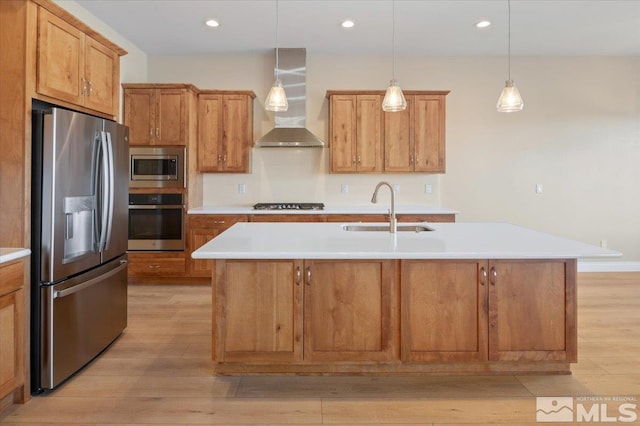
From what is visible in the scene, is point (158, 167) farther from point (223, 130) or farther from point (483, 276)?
point (483, 276)

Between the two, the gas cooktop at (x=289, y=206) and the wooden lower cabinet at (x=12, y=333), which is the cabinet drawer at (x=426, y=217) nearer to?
the gas cooktop at (x=289, y=206)

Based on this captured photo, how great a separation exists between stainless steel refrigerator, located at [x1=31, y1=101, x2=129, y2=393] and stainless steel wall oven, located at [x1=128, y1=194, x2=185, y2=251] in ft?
5.85

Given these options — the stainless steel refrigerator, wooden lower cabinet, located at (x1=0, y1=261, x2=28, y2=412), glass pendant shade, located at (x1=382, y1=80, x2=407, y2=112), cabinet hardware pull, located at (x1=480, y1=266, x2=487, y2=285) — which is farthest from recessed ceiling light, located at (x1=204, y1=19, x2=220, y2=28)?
cabinet hardware pull, located at (x1=480, y1=266, x2=487, y2=285)

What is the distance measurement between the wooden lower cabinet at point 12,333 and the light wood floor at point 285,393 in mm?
146

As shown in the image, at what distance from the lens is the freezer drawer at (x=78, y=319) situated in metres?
2.27

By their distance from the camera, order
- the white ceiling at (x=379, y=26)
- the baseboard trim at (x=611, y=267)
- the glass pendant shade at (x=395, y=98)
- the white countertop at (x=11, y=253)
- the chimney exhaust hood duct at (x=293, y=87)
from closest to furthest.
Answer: the white countertop at (x=11, y=253), the glass pendant shade at (x=395, y=98), the white ceiling at (x=379, y=26), the chimney exhaust hood duct at (x=293, y=87), the baseboard trim at (x=611, y=267)

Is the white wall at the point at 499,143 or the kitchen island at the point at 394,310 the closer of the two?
the kitchen island at the point at 394,310

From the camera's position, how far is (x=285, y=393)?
2.31 meters

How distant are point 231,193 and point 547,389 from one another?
414cm

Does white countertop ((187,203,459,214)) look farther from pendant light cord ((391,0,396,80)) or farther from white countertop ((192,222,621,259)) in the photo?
white countertop ((192,222,621,259))

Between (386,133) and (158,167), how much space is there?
2714 mm

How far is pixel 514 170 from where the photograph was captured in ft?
18.0

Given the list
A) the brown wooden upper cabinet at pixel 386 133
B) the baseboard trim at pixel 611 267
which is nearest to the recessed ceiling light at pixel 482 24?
the brown wooden upper cabinet at pixel 386 133

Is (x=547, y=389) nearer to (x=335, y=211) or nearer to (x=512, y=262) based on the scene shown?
(x=512, y=262)
